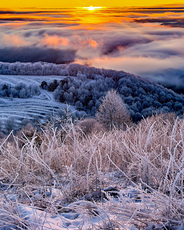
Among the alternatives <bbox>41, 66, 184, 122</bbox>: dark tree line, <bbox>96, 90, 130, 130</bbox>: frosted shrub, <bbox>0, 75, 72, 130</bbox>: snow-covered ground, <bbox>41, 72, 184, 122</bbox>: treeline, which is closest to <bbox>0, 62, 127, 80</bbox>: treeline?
<bbox>41, 66, 184, 122</bbox>: dark tree line

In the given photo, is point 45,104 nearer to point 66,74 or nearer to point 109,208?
point 66,74

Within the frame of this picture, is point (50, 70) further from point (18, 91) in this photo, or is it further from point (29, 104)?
point (29, 104)

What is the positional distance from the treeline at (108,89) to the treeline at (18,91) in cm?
463

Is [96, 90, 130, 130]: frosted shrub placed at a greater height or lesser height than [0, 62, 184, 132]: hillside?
greater

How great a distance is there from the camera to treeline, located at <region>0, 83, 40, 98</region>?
83.2 m

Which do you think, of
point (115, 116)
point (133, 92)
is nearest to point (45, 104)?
point (133, 92)

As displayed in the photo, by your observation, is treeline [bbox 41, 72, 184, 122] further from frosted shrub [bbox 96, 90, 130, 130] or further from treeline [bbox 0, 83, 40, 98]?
frosted shrub [bbox 96, 90, 130, 130]

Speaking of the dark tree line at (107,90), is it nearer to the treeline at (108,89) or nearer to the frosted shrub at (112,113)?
the treeline at (108,89)

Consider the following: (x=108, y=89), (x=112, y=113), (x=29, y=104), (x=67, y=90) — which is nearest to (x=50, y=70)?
(x=67, y=90)

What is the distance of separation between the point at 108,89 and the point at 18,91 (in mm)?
30524

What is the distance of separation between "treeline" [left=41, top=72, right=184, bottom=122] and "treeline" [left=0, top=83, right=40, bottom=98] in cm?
463

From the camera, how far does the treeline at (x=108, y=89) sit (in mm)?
70875

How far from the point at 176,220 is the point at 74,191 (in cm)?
90

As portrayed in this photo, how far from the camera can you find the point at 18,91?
85.2 meters
